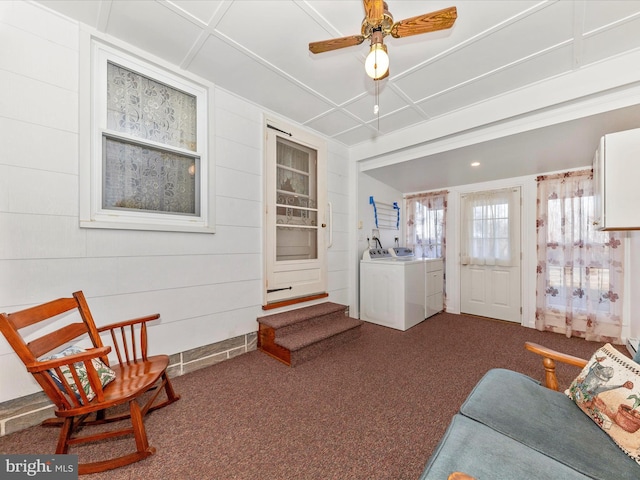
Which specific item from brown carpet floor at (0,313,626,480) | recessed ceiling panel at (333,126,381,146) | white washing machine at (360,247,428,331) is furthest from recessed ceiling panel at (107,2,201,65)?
white washing machine at (360,247,428,331)

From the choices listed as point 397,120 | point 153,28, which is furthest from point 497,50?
point 153,28

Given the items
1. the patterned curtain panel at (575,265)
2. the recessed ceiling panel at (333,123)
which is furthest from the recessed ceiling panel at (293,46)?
the patterned curtain panel at (575,265)

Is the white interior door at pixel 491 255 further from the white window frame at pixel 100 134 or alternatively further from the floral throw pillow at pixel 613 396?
the white window frame at pixel 100 134

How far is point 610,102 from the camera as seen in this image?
6.64ft

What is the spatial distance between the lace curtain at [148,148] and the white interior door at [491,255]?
4.06 metres

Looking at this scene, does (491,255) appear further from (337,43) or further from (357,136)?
(337,43)

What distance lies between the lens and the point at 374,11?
53.1 inches

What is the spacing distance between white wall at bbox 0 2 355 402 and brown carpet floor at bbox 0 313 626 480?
525 millimetres

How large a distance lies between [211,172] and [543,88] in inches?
120

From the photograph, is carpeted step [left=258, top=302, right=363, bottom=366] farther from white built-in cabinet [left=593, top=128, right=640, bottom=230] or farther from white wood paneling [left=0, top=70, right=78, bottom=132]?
white built-in cabinet [left=593, top=128, right=640, bottom=230]

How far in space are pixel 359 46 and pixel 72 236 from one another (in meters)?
2.44

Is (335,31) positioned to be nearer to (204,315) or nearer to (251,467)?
(204,315)

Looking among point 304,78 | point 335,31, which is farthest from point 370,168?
point 335,31

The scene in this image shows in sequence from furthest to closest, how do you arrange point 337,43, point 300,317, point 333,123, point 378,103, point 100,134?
point 333,123
point 300,317
point 378,103
point 100,134
point 337,43
